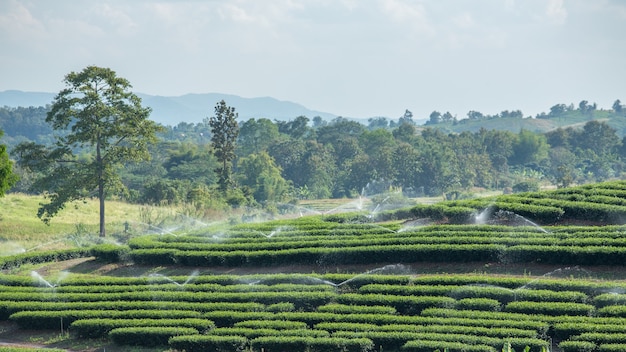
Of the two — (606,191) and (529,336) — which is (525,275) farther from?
(606,191)

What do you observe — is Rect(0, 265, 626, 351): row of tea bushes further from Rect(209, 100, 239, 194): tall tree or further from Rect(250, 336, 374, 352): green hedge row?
Rect(209, 100, 239, 194): tall tree

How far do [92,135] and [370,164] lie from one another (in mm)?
43065

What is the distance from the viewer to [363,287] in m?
27.5

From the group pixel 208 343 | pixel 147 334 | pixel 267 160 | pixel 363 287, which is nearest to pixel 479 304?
pixel 363 287

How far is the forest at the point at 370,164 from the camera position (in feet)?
248

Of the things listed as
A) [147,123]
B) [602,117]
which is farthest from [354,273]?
[602,117]

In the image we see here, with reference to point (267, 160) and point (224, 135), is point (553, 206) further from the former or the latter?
point (267, 160)

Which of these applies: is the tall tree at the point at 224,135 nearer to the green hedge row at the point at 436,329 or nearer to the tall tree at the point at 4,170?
the tall tree at the point at 4,170

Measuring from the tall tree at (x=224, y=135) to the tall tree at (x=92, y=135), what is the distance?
1453 cm

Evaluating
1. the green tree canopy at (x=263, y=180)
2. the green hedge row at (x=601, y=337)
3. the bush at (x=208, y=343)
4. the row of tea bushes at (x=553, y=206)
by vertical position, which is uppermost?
the green tree canopy at (x=263, y=180)

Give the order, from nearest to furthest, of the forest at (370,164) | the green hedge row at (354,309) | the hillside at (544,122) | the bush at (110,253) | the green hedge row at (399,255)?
the green hedge row at (354,309) < the green hedge row at (399,255) < the bush at (110,253) < the forest at (370,164) < the hillside at (544,122)

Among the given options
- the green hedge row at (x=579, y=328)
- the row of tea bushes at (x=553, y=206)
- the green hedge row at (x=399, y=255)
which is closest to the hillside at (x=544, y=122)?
the row of tea bushes at (x=553, y=206)

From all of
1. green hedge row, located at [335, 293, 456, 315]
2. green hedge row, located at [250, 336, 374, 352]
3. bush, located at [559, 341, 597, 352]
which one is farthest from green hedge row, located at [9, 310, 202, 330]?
bush, located at [559, 341, 597, 352]

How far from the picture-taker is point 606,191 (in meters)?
35.7
